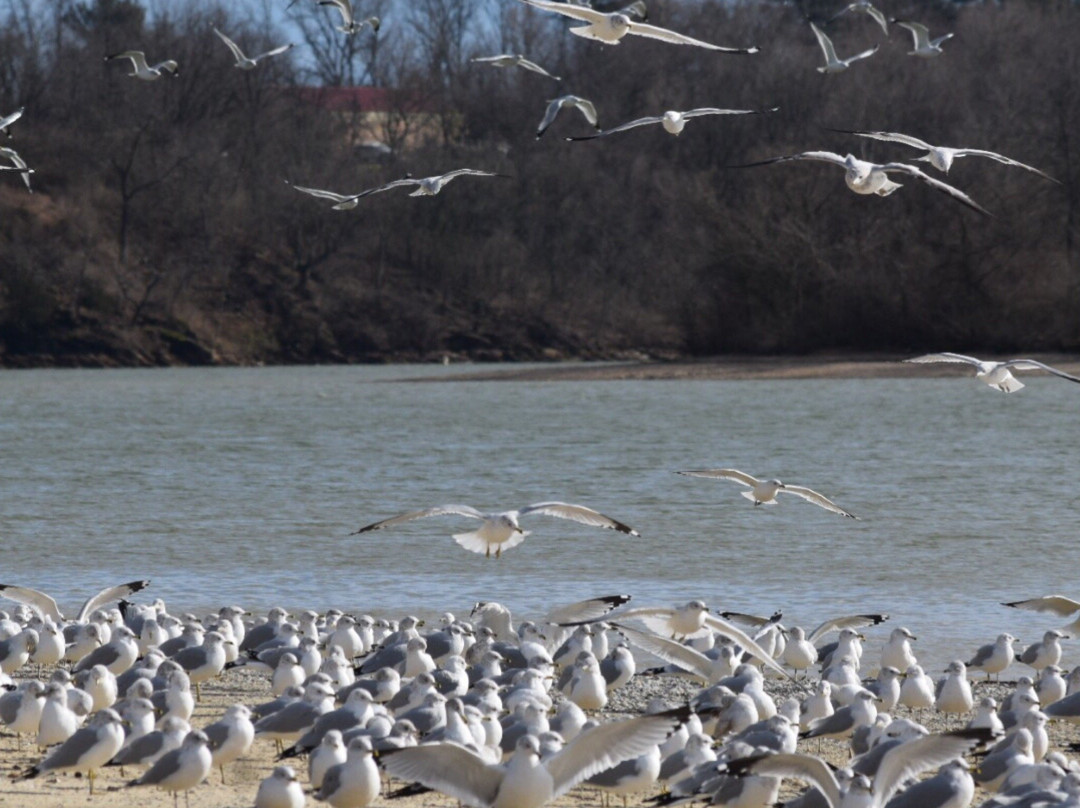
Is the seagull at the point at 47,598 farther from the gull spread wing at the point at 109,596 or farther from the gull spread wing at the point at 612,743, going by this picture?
the gull spread wing at the point at 612,743

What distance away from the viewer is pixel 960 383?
4956 cm

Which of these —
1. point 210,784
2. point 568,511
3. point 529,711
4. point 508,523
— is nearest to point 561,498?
point 508,523

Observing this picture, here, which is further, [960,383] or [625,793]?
[960,383]

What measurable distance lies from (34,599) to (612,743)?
22.8 ft

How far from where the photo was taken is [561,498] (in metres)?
24.4

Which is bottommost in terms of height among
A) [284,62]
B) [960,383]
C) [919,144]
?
[960,383]

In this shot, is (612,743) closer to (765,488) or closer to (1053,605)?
(765,488)

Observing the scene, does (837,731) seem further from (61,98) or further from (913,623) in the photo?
(61,98)

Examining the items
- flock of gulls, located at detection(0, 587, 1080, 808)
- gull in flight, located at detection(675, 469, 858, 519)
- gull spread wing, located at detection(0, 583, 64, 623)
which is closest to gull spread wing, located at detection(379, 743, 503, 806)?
flock of gulls, located at detection(0, 587, 1080, 808)

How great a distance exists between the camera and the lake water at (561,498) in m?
16.4

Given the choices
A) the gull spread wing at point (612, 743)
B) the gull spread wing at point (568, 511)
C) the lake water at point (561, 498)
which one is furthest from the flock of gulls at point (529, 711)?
the lake water at point (561, 498)

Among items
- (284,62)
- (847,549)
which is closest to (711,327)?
(284,62)

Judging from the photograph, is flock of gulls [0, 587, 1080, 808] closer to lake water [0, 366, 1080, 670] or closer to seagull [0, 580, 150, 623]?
seagull [0, 580, 150, 623]

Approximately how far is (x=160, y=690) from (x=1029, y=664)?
546 cm
